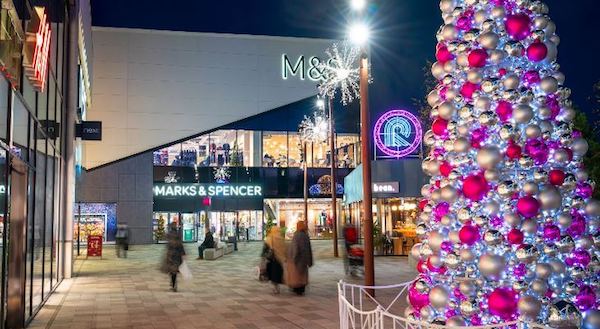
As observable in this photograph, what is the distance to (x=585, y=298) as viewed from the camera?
4.91 m

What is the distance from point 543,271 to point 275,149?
43666mm

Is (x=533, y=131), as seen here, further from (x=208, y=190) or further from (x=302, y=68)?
(x=208, y=190)

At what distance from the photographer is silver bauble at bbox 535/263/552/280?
480 cm

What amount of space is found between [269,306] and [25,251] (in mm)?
5034

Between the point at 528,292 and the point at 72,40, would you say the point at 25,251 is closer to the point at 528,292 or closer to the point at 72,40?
the point at 528,292

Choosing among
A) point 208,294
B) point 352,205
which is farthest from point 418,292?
point 352,205

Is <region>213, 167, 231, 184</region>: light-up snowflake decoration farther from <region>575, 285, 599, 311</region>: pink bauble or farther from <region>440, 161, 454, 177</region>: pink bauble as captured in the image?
<region>575, 285, 599, 311</region>: pink bauble

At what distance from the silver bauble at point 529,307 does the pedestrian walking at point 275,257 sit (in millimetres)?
10082

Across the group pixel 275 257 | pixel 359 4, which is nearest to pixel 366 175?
pixel 275 257

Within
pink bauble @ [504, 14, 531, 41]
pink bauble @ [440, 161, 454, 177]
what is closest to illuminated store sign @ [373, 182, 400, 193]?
pink bauble @ [440, 161, 454, 177]

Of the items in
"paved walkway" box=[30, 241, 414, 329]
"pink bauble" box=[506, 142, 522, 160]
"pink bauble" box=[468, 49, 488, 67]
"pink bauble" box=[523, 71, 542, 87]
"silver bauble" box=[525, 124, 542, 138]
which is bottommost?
"paved walkway" box=[30, 241, 414, 329]

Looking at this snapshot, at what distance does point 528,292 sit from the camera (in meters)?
4.84

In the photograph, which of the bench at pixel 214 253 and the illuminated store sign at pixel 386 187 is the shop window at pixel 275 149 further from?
the illuminated store sign at pixel 386 187

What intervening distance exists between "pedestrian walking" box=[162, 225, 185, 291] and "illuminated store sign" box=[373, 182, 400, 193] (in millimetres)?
12295
